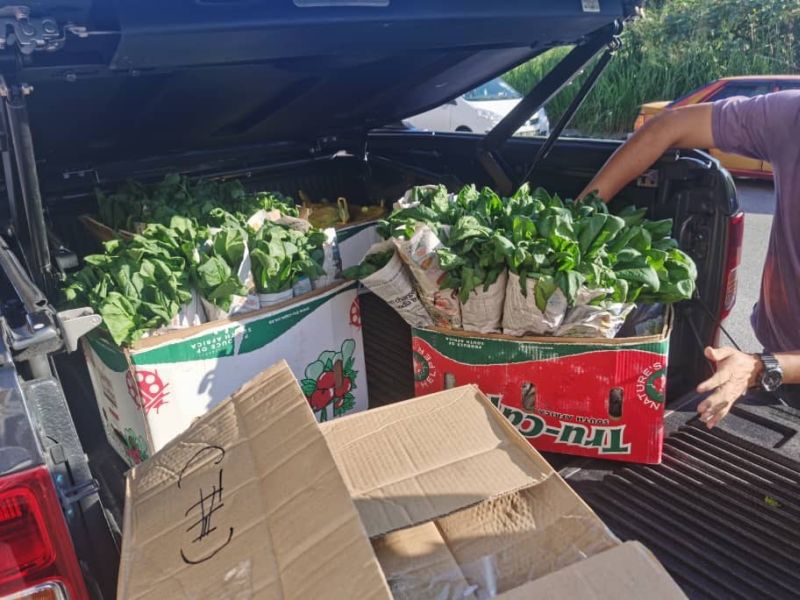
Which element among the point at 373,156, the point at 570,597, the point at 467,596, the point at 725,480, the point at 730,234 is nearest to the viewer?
the point at 570,597

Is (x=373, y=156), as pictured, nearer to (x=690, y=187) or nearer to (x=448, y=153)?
(x=448, y=153)

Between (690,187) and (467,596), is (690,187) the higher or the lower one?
the higher one

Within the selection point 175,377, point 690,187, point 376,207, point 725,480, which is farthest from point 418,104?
point 725,480

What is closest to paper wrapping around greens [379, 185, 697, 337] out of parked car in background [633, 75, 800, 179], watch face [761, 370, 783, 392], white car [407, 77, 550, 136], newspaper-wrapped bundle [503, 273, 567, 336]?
newspaper-wrapped bundle [503, 273, 567, 336]

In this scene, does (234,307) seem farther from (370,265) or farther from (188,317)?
(370,265)

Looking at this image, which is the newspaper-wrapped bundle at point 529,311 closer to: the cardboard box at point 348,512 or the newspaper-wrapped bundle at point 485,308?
the newspaper-wrapped bundle at point 485,308

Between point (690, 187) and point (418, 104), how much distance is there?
64.0 inches

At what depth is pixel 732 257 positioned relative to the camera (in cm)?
216

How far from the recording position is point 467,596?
122 centimetres

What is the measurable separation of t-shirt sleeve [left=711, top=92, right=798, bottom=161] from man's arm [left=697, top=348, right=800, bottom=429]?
79 centimetres

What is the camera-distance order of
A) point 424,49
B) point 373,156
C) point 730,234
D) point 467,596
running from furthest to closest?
point 373,156, point 424,49, point 730,234, point 467,596

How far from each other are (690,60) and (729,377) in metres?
15.7

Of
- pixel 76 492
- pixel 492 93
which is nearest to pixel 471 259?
pixel 76 492

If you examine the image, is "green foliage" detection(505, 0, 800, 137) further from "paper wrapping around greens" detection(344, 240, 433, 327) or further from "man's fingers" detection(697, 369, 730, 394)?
"man's fingers" detection(697, 369, 730, 394)
